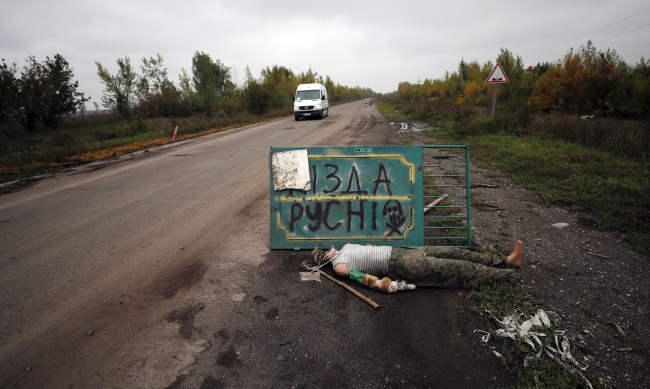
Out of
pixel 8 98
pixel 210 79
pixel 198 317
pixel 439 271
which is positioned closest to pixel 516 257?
pixel 439 271

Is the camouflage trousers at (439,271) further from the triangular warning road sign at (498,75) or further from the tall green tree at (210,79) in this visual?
the tall green tree at (210,79)

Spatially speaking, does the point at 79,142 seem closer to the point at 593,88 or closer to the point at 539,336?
the point at 539,336

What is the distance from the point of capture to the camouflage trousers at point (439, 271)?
11.5 feet

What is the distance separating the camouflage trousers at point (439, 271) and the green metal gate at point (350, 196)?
62cm

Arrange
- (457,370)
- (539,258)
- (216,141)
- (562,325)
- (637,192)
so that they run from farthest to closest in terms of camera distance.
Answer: (216,141)
(637,192)
(539,258)
(562,325)
(457,370)

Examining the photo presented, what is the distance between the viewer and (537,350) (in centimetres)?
261

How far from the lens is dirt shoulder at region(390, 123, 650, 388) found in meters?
2.55

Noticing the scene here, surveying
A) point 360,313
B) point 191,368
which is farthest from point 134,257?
point 360,313

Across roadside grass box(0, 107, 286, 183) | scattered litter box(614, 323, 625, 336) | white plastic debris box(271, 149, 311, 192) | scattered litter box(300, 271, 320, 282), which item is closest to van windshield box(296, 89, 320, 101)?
roadside grass box(0, 107, 286, 183)

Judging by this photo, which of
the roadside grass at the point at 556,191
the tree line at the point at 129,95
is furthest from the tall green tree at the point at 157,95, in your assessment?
the roadside grass at the point at 556,191

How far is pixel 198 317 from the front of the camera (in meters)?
3.16

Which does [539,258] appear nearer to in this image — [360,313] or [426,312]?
[426,312]

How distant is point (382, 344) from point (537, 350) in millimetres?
1206

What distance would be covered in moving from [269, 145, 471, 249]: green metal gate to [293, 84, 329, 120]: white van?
753 inches
